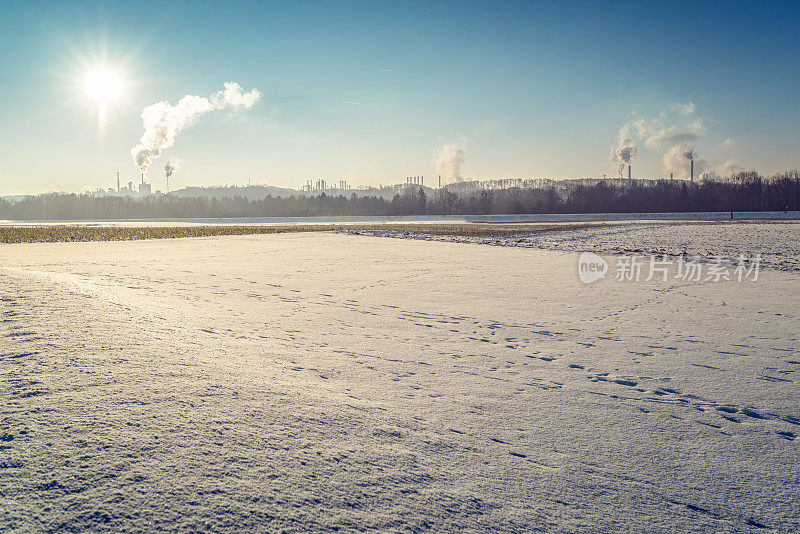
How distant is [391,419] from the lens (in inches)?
152

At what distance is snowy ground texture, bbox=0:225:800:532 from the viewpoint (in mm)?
2672

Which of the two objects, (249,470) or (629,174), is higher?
(629,174)

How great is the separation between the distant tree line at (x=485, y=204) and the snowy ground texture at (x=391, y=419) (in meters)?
102

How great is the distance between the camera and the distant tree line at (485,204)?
10156cm

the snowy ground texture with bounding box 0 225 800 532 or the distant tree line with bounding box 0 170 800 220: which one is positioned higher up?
the distant tree line with bounding box 0 170 800 220

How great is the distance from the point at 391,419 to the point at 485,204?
115 meters

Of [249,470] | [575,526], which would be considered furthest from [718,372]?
[249,470]

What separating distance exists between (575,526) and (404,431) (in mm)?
1408

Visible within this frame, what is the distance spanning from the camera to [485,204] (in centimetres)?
11556

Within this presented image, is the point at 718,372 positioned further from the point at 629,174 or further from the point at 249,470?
the point at 629,174

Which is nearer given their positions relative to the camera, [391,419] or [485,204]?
[391,419]

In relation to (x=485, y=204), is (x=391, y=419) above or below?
below

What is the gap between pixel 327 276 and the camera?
43.7ft

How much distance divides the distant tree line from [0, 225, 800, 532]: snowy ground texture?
102359 millimetres
